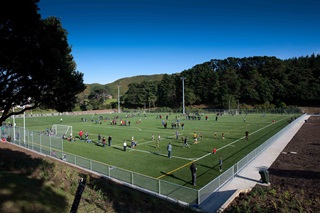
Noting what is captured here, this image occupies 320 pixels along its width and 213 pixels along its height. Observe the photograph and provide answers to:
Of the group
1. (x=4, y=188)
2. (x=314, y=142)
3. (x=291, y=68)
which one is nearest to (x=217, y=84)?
(x=291, y=68)

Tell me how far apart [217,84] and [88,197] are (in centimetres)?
10767

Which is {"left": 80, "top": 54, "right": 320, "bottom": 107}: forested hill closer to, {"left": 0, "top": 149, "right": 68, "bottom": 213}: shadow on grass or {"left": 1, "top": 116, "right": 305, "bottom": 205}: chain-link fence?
{"left": 1, "top": 116, "right": 305, "bottom": 205}: chain-link fence

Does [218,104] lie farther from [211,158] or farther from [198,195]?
[198,195]

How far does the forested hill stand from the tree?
288 ft

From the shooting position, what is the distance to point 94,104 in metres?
113

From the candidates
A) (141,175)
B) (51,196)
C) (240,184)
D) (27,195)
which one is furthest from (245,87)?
(27,195)

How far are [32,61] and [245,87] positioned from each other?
10608 centimetres

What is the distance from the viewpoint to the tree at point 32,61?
9883 mm

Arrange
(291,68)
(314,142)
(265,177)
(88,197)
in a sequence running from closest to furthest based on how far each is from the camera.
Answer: (88,197)
(265,177)
(314,142)
(291,68)

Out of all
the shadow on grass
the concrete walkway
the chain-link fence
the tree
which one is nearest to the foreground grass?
the shadow on grass

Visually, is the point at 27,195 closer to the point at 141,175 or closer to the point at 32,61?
Result: the point at 32,61

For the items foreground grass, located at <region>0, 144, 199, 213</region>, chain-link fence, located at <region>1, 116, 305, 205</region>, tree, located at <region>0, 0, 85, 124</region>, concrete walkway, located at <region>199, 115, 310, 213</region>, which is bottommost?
concrete walkway, located at <region>199, 115, 310, 213</region>

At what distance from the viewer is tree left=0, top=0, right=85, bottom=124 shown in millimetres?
9883

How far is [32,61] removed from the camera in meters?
10.6
